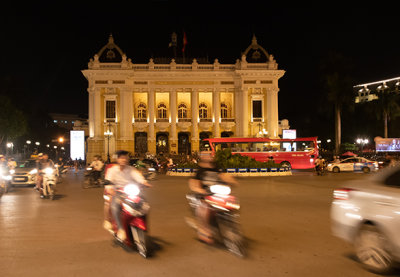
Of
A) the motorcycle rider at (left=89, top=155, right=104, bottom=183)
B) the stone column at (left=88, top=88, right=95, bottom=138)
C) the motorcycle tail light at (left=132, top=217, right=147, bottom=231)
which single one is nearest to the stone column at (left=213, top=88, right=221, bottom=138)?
the stone column at (left=88, top=88, right=95, bottom=138)

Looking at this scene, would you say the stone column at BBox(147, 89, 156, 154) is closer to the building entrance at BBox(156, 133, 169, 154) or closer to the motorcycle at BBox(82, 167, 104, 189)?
the building entrance at BBox(156, 133, 169, 154)

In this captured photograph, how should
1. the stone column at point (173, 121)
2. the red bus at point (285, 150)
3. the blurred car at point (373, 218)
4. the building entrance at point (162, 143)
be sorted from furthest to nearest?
the building entrance at point (162, 143) < the stone column at point (173, 121) < the red bus at point (285, 150) < the blurred car at point (373, 218)

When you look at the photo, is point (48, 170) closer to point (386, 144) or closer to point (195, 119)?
point (386, 144)

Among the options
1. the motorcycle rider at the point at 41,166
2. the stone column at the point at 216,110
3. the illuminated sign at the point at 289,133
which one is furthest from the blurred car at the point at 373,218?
the stone column at the point at 216,110

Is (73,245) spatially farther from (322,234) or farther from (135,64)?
(135,64)

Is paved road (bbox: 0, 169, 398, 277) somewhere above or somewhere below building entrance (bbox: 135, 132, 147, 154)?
below

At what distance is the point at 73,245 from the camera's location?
7.64 m

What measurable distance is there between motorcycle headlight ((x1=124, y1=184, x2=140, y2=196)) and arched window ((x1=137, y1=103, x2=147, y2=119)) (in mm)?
52036

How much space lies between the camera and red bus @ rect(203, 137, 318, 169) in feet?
113

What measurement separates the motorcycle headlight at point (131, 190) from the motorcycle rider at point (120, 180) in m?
0.30

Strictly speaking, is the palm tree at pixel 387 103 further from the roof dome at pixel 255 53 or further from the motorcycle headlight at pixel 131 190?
the motorcycle headlight at pixel 131 190

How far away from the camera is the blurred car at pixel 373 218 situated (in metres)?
5.55

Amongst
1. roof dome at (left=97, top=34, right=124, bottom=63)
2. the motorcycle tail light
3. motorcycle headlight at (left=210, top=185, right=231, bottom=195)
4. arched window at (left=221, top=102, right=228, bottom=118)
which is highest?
roof dome at (left=97, top=34, right=124, bottom=63)

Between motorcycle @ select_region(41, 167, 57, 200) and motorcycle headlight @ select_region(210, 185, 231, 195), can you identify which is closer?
motorcycle headlight @ select_region(210, 185, 231, 195)
